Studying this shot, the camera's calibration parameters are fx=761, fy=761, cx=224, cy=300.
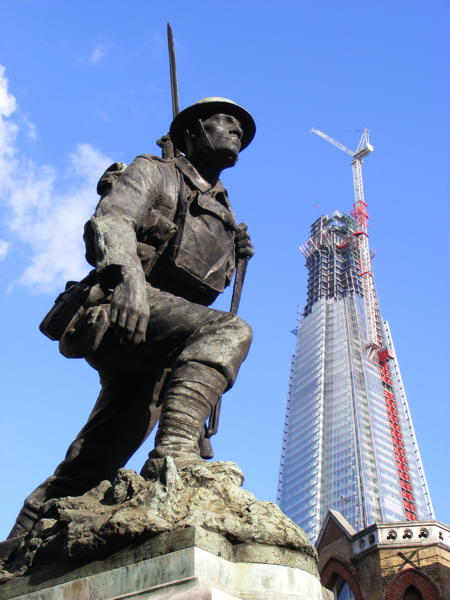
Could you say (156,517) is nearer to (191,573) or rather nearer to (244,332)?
(191,573)

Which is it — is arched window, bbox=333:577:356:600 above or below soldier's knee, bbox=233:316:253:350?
above

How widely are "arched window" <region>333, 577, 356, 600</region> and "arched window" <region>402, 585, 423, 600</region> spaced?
225 cm

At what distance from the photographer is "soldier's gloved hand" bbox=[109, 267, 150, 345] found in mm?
3594

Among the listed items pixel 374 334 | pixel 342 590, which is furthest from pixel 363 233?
pixel 342 590

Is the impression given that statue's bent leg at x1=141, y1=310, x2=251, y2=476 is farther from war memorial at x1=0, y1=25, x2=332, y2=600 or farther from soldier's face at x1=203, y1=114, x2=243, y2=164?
soldier's face at x1=203, y1=114, x2=243, y2=164

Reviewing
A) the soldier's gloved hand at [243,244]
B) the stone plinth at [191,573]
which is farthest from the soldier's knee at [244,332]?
the stone plinth at [191,573]

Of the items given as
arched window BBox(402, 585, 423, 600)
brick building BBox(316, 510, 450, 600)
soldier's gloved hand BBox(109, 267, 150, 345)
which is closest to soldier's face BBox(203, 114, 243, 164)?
soldier's gloved hand BBox(109, 267, 150, 345)

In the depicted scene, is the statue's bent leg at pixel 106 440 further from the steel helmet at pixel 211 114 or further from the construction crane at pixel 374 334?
the construction crane at pixel 374 334

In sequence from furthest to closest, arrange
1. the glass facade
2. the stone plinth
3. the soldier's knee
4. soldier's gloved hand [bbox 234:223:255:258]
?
the glass facade < soldier's gloved hand [bbox 234:223:255:258] < the soldier's knee < the stone plinth

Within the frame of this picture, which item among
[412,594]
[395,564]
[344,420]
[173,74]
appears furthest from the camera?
[344,420]

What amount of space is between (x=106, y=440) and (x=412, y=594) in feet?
83.8

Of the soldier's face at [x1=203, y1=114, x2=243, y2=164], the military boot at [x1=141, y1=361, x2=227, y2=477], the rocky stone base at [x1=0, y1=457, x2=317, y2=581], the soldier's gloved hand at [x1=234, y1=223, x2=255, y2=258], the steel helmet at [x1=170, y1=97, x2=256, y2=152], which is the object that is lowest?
the rocky stone base at [x1=0, y1=457, x2=317, y2=581]

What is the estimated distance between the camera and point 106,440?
4.33m

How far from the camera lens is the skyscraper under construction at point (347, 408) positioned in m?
96.4
